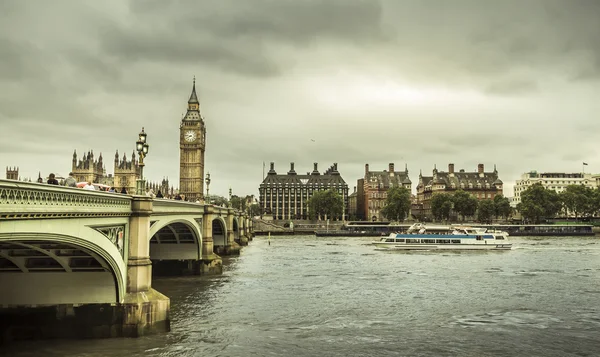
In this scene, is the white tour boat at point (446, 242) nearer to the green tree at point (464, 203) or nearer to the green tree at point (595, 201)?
the green tree at point (464, 203)

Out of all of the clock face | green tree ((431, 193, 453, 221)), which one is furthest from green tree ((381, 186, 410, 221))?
the clock face

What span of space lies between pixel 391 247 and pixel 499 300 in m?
52.0

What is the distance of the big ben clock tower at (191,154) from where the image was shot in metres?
179

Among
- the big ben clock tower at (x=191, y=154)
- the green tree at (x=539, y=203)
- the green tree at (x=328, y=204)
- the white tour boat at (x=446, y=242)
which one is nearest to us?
the white tour boat at (x=446, y=242)

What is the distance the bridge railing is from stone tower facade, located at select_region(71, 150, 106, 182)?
152383mm

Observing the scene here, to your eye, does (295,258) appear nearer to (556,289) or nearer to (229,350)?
(556,289)

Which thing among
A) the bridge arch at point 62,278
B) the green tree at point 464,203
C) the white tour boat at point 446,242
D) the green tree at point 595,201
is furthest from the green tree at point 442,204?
the bridge arch at point 62,278

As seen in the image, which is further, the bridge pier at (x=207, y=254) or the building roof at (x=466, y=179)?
the building roof at (x=466, y=179)

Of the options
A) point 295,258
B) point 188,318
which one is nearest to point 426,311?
point 188,318

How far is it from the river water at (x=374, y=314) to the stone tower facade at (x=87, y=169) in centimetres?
12183

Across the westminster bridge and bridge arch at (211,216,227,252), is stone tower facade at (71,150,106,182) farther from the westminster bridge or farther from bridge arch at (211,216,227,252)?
the westminster bridge

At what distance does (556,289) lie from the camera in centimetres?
4319

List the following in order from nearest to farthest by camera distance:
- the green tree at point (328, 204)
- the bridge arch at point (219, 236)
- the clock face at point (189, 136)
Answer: the bridge arch at point (219, 236) → the green tree at point (328, 204) → the clock face at point (189, 136)

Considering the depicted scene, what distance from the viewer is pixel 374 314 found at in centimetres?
3356
